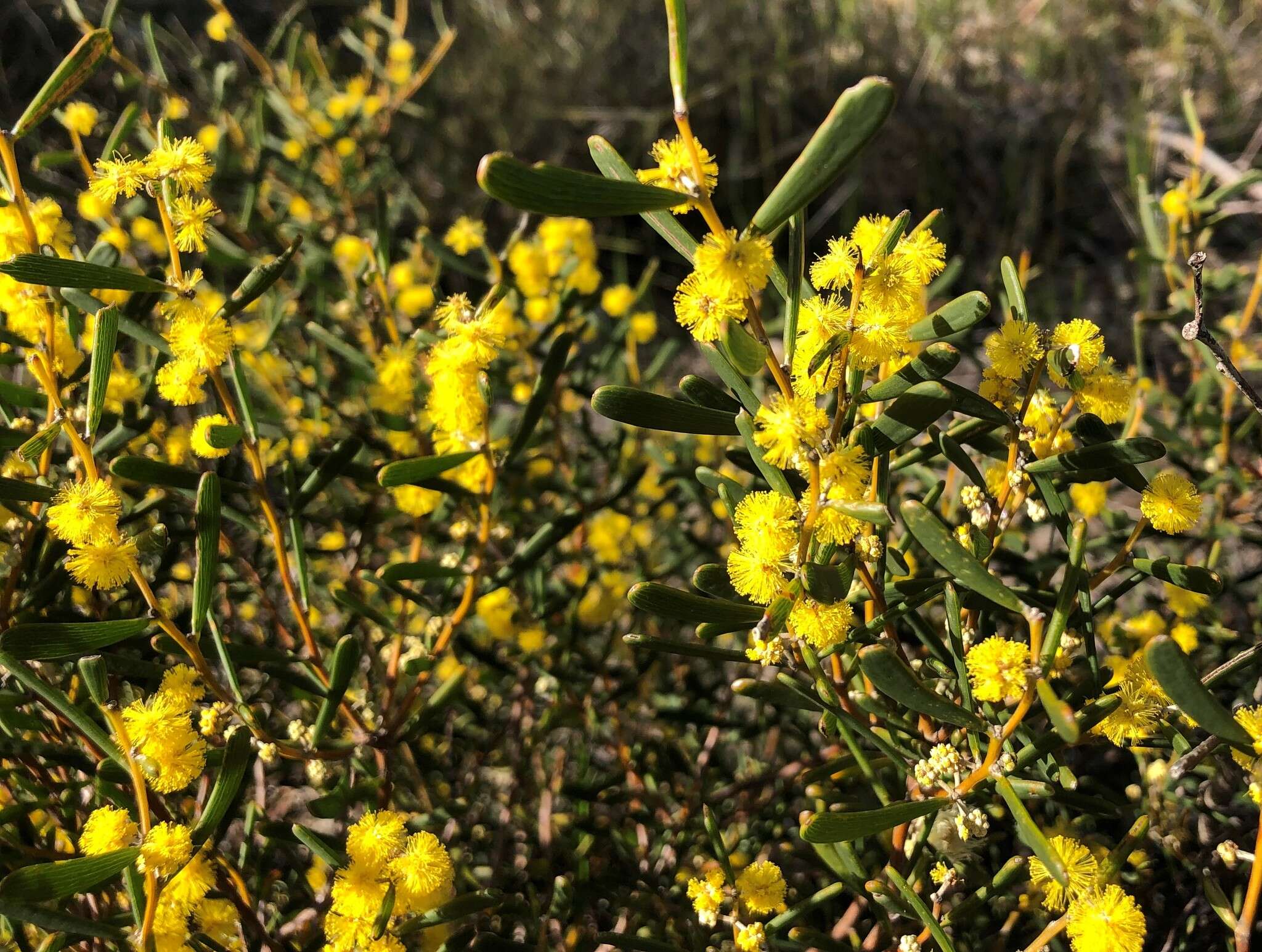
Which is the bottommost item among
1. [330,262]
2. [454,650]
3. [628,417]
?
[454,650]

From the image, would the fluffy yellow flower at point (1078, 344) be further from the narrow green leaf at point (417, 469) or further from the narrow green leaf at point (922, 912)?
the narrow green leaf at point (417, 469)

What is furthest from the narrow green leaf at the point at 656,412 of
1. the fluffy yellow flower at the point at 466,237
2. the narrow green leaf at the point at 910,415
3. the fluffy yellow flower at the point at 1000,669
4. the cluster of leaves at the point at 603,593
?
the fluffy yellow flower at the point at 466,237

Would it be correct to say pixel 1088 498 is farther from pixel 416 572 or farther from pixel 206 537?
pixel 206 537

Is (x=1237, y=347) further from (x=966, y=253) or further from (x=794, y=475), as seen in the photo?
(x=966, y=253)

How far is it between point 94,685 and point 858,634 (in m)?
0.60

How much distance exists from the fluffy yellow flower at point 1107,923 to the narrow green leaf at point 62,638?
2.45 feet

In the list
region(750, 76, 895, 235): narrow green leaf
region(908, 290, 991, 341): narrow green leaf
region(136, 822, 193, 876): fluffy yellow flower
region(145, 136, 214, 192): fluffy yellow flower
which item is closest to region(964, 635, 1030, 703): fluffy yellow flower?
region(908, 290, 991, 341): narrow green leaf

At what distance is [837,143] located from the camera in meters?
0.47

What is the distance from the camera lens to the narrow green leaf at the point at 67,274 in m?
0.64

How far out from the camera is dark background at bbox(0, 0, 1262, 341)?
3406mm

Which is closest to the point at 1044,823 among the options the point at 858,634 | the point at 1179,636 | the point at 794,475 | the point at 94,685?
the point at 1179,636

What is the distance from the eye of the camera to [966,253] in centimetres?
341

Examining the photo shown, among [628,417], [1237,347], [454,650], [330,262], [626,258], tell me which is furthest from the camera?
[626,258]

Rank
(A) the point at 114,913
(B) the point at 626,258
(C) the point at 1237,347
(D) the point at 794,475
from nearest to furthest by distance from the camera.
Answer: (D) the point at 794,475
(A) the point at 114,913
(C) the point at 1237,347
(B) the point at 626,258
